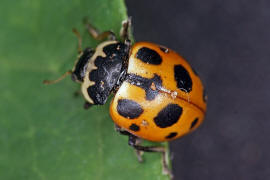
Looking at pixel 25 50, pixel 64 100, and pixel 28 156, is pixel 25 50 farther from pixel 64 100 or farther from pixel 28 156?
pixel 28 156

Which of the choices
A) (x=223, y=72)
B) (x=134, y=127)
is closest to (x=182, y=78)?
(x=134, y=127)

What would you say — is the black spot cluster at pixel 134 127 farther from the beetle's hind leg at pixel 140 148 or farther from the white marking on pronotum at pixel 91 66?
the white marking on pronotum at pixel 91 66

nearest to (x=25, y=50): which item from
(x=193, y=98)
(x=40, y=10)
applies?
(x=40, y=10)

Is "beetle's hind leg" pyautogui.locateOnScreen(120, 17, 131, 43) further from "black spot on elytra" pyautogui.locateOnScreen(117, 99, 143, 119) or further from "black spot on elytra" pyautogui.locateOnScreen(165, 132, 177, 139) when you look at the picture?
"black spot on elytra" pyautogui.locateOnScreen(165, 132, 177, 139)

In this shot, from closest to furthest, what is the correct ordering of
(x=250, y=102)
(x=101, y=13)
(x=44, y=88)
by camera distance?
(x=101, y=13), (x=44, y=88), (x=250, y=102)

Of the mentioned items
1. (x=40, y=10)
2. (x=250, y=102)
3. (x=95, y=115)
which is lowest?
(x=250, y=102)

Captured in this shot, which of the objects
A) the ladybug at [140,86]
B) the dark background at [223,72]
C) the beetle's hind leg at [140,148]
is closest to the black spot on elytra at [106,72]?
the ladybug at [140,86]
